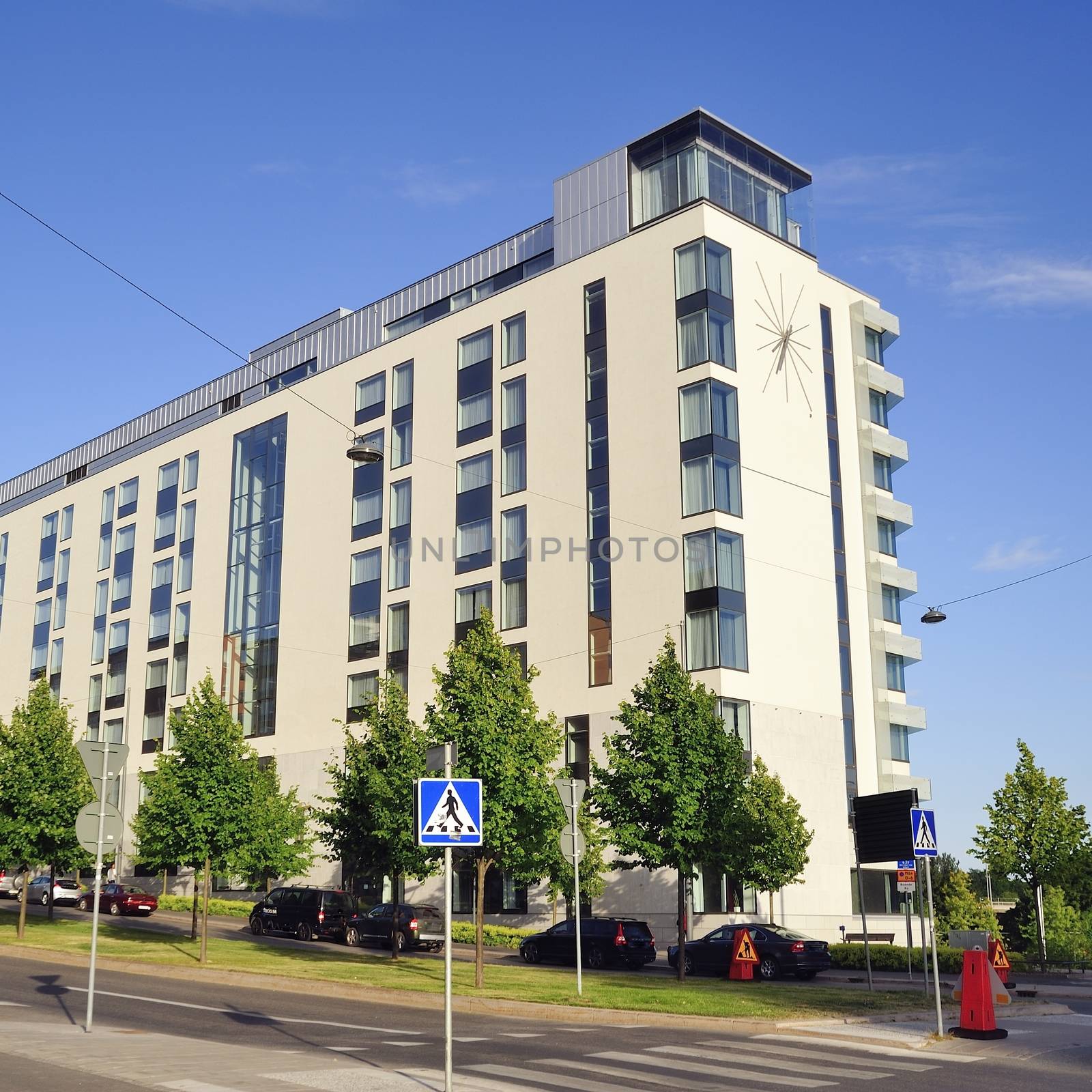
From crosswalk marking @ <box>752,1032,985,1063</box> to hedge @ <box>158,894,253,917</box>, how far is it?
39.8 m

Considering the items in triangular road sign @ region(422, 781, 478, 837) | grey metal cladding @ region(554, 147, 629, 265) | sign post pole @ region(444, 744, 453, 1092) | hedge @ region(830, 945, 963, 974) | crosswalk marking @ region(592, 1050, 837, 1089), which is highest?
grey metal cladding @ region(554, 147, 629, 265)

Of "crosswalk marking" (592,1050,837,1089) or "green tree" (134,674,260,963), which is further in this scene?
"green tree" (134,674,260,963)

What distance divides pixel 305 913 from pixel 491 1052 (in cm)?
2652

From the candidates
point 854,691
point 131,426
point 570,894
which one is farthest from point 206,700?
point 131,426

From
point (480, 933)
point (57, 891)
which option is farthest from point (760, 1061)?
point (57, 891)

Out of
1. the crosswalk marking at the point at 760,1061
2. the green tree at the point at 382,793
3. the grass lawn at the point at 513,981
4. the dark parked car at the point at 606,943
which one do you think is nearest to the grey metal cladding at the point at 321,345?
the green tree at the point at 382,793

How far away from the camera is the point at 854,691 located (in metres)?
54.1

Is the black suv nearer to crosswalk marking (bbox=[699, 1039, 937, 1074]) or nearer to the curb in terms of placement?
the curb

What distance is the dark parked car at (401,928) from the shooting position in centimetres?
3728

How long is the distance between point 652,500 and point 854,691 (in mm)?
13821

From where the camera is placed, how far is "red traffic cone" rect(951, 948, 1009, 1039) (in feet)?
58.8

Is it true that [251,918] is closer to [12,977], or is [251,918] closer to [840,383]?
[12,977]

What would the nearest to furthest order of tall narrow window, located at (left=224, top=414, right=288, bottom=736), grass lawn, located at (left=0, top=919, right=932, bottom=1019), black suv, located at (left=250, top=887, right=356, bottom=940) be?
grass lawn, located at (left=0, top=919, right=932, bottom=1019)
black suv, located at (left=250, top=887, right=356, bottom=940)
tall narrow window, located at (left=224, top=414, right=288, bottom=736)

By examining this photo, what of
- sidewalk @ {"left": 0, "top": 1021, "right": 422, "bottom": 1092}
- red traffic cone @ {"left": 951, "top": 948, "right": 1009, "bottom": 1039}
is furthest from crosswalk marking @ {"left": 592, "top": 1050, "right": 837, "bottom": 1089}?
red traffic cone @ {"left": 951, "top": 948, "right": 1009, "bottom": 1039}
